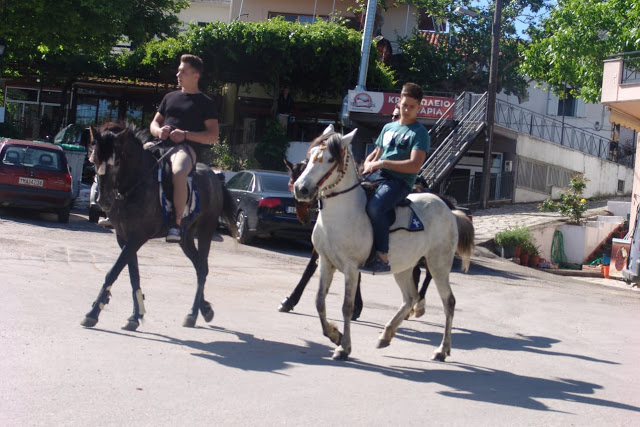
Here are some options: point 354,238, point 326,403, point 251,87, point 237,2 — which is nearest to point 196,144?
point 354,238

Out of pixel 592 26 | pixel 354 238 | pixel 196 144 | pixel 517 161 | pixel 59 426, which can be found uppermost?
pixel 592 26

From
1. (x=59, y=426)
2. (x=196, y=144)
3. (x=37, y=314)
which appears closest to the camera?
(x=59, y=426)

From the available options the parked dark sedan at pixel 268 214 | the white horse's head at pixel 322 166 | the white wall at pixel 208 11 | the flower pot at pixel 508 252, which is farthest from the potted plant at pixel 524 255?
the white wall at pixel 208 11

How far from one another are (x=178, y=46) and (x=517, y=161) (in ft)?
50.6

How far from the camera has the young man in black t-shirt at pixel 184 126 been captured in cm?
798

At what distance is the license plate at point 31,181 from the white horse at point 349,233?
12.3 metres

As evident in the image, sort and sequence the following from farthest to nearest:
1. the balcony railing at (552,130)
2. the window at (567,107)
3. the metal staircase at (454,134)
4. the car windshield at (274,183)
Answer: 1. the window at (567,107)
2. the balcony railing at (552,130)
3. the metal staircase at (454,134)
4. the car windshield at (274,183)

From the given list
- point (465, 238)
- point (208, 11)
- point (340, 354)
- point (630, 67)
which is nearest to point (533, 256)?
point (630, 67)

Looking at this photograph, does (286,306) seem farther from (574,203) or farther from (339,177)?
(574,203)

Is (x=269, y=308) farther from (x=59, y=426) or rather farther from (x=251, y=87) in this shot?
(x=251, y=87)

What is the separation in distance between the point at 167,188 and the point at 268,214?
922 centimetres

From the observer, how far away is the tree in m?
28.9

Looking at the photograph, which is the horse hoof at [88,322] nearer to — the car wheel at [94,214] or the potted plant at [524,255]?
the car wheel at [94,214]

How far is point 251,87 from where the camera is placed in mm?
36875
